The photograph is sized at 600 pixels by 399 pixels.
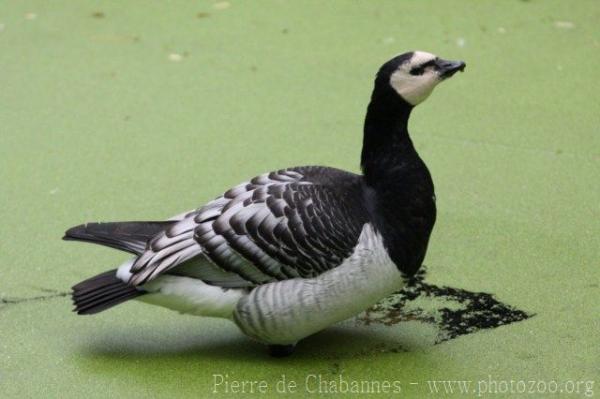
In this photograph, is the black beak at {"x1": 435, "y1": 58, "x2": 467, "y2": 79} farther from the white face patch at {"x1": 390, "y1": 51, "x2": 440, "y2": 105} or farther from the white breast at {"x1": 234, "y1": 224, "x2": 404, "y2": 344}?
the white breast at {"x1": 234, "y1": 224, "x2": 404, "y2": 344}

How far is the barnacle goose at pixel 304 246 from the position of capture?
235 cm

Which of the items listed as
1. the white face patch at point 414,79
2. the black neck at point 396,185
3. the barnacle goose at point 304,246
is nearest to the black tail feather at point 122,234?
the barnacle goose at point 304,246

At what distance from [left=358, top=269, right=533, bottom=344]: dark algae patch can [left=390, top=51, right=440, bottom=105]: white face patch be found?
606mm

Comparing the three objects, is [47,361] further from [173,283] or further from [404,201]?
[404,201]

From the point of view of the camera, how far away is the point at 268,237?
92.7 inches

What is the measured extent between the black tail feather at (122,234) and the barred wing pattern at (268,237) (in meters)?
0.06

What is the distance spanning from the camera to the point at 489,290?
278 centimetres

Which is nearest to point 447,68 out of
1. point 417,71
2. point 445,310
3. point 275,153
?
point 417,71

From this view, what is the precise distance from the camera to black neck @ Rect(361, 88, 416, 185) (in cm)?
244

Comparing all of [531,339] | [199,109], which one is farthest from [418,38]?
[531,339]

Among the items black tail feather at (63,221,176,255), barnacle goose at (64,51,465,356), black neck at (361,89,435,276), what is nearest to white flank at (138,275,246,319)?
barnacle goose at (64,51,465,356)

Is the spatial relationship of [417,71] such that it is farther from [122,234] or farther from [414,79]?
[122,234]

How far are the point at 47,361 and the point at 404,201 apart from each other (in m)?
0.93

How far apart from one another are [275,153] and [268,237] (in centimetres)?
123
